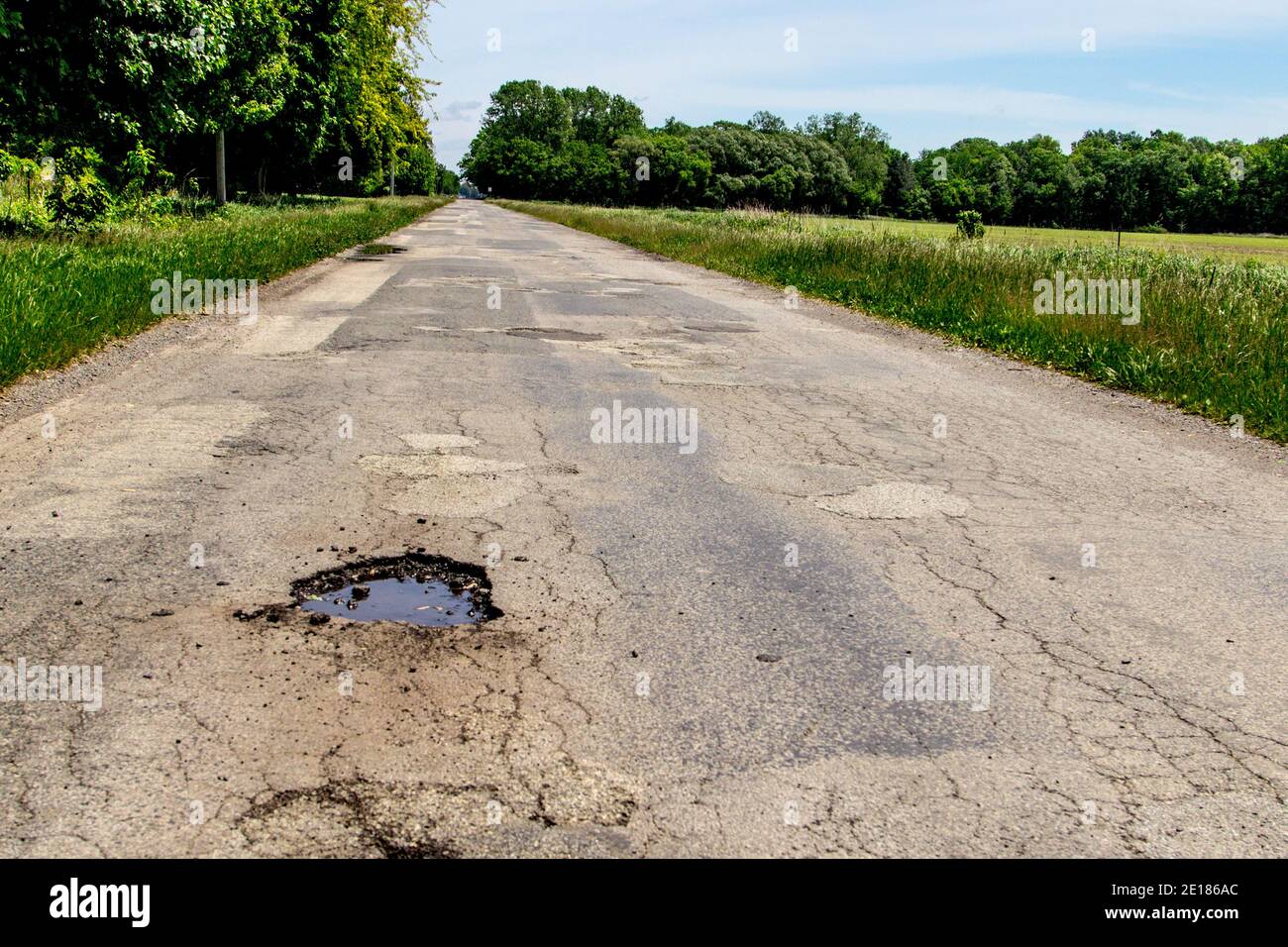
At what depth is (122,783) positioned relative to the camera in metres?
2.90

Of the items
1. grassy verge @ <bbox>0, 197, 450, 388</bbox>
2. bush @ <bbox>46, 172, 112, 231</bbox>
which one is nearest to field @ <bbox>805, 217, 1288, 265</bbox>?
grassy verge @ <bbox>0, 197, 450, 388</bbox>

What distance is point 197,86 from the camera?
72.7ft

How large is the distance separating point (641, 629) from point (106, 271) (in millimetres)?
10594

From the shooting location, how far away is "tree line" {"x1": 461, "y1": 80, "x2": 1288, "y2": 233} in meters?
96.7

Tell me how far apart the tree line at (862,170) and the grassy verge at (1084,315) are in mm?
53509

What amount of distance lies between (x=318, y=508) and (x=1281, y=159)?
376 feet

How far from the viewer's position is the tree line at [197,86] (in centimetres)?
1557

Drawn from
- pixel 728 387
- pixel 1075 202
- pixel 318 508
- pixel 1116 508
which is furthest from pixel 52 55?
pixel 1075 202
